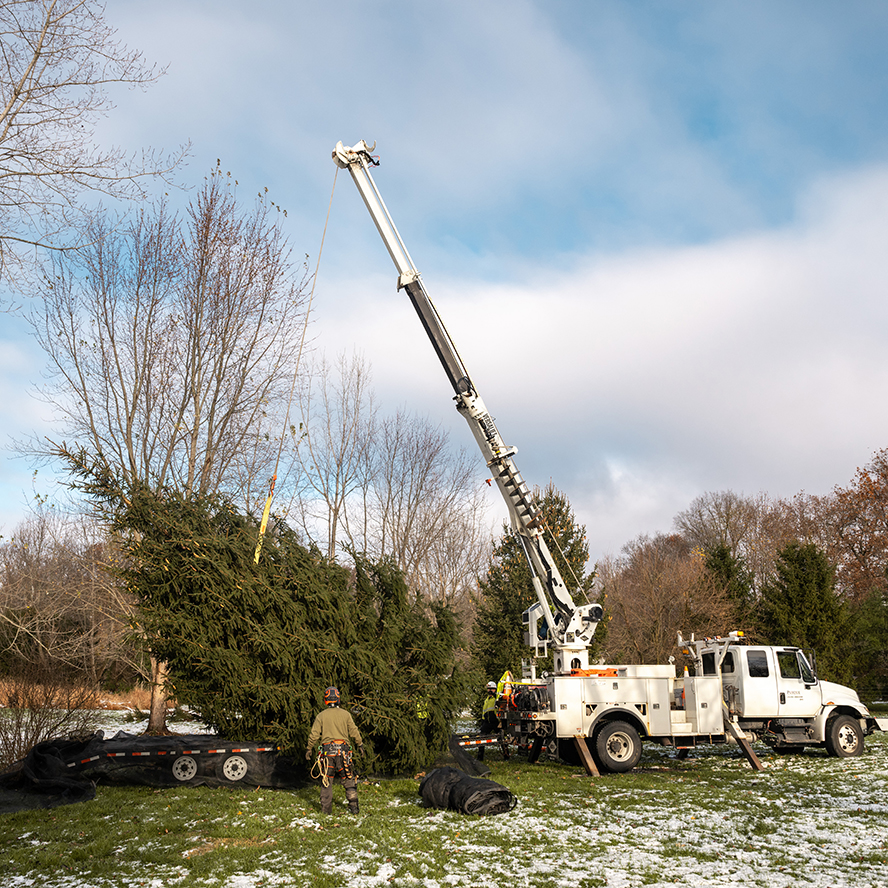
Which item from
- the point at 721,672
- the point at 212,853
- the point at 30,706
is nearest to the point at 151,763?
the point at 30,706

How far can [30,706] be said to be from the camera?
11.0 meters

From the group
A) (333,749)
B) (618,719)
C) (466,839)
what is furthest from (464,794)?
(618,719)

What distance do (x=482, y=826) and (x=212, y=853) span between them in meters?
2.94

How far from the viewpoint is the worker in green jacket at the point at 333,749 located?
9.20 metres

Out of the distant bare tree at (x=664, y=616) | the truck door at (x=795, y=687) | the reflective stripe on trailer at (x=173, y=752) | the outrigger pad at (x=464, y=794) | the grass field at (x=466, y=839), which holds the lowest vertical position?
the grass field at (x=466, y=839)

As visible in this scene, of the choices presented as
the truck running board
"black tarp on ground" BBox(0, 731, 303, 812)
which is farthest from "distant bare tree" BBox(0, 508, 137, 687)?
the truck running board

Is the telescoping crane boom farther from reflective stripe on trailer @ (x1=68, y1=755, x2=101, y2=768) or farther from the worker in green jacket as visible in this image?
reflective stripe on trailer @ (x1=68, y1=755, x2=101, y2=768)

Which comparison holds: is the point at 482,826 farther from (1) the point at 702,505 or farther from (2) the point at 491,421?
(1) the point at 702,505

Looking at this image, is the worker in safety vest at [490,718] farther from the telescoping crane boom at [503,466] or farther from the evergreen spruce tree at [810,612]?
the evergreen spruce tree at [810,612]

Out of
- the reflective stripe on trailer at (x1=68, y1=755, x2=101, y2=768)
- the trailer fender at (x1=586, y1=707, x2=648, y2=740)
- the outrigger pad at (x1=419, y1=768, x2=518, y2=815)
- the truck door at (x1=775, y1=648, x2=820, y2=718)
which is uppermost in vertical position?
the truck door at (x1=775, y1=648, x2=820, y2=718)

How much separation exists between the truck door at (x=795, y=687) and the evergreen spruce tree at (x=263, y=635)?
23.1ft

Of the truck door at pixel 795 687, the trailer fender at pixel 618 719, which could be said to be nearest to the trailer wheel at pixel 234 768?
the trailer fender at pixel 618 719

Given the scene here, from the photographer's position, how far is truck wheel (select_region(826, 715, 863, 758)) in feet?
48.4

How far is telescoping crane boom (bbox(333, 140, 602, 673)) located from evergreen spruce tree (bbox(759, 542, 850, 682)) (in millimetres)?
14615
